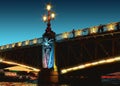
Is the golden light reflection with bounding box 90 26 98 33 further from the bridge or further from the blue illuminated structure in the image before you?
the blue illuminated structure

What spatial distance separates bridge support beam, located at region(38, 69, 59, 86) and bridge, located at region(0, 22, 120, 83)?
1004 millimetres

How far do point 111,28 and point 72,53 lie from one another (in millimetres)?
7030

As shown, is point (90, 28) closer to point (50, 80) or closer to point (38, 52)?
point (50, 80)

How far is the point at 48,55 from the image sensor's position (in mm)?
33000

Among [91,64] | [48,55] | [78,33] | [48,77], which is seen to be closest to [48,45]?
[48,55]

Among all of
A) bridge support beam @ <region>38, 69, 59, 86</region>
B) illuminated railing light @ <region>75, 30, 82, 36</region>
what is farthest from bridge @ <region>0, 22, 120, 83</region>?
bridge support beam @ <region>38, 69, 59, 86</region>

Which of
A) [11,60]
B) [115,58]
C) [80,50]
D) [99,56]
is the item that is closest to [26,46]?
[11,60]

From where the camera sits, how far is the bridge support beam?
31.6 metres

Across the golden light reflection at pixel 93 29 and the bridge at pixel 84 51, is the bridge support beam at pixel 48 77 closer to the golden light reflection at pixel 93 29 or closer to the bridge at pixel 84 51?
the bridge at pixel 84 51

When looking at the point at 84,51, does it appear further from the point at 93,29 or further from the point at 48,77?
the point at 48,77

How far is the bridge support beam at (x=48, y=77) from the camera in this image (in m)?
31.6

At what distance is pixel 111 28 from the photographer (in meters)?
25.3

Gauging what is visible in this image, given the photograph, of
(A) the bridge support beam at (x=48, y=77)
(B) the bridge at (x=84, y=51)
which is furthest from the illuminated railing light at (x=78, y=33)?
(A) the bridge support beam at (x=48, y=77)

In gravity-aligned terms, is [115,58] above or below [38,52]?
below
